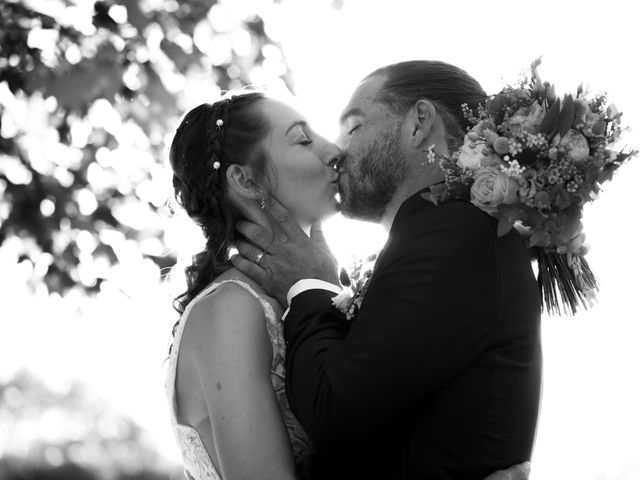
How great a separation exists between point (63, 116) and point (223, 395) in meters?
3.01

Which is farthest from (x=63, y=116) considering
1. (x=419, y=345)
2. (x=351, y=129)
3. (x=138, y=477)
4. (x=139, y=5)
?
(x=138, y=477)

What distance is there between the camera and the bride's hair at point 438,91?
4.23 m

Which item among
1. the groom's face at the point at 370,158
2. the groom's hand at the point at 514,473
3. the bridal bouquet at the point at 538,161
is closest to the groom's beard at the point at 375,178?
the groom's face at the point at 370,158

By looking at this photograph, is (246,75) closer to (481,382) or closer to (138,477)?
(481,382)

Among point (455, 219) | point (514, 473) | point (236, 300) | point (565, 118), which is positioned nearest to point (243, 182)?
point (236, 300)

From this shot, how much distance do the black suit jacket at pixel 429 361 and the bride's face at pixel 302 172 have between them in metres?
0.81

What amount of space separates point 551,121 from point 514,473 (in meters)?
1.26

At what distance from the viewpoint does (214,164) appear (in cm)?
442

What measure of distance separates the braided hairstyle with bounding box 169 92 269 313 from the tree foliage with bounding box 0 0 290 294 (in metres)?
1.54

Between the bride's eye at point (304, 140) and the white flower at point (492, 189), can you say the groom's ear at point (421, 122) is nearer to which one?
the bride's eye at point (304, 140)

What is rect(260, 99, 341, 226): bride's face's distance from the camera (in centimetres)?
438

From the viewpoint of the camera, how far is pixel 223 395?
3.73 metres

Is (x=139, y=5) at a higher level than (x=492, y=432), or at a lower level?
higher

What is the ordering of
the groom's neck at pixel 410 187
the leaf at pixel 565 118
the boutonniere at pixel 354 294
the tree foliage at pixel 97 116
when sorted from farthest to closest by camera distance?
the tree foliage at pixel 97 116, the groom's neck at pixel 410 187, the boutonniere at pixel 354 294, the leaf at pixel 565 118
